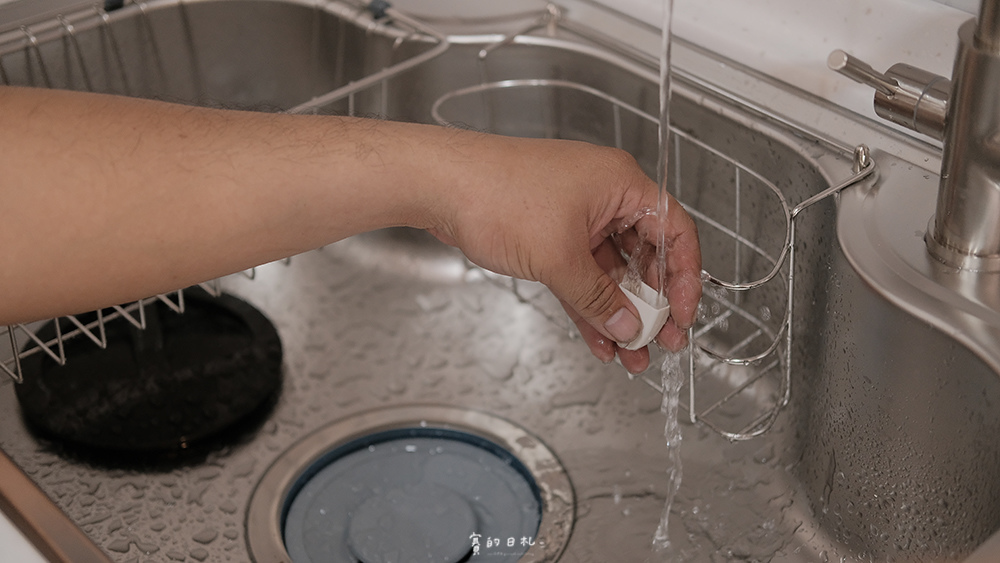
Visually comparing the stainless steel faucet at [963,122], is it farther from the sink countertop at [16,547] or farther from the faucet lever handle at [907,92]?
the sink countertop at [16,547]

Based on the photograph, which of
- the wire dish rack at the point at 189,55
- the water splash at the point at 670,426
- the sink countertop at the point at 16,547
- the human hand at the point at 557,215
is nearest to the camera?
the sink countertop at the point at 16,547

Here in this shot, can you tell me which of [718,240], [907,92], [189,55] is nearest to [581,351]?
[718,240]

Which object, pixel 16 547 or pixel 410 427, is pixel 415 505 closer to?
pixel 410 427

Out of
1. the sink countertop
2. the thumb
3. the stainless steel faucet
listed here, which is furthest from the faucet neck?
the sink countertop

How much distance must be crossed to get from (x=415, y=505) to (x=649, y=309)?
30 cm

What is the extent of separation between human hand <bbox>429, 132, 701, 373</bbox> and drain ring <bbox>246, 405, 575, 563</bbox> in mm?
216

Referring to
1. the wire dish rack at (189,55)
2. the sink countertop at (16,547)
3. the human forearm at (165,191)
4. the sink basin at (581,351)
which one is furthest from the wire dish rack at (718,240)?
the sink countertop at (16,547)

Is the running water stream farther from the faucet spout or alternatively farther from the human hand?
the faucet spout

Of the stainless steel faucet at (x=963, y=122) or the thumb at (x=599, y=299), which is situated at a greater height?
the stainless steel faucet at (x=963, y=122)

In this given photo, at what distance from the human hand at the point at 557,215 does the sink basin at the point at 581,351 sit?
0.43ft

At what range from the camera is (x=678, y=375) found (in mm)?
816

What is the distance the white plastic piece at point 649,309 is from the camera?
2.20 ft

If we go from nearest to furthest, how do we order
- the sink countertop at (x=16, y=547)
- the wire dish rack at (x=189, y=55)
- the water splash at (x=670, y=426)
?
the sink countertop at (x=16, y=547) < the water splash at (x=670, y=426) < the wire dish rack at (x=189, y=55)

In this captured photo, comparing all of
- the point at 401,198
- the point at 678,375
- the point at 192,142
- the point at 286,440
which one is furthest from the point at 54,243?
the point at 678,375
